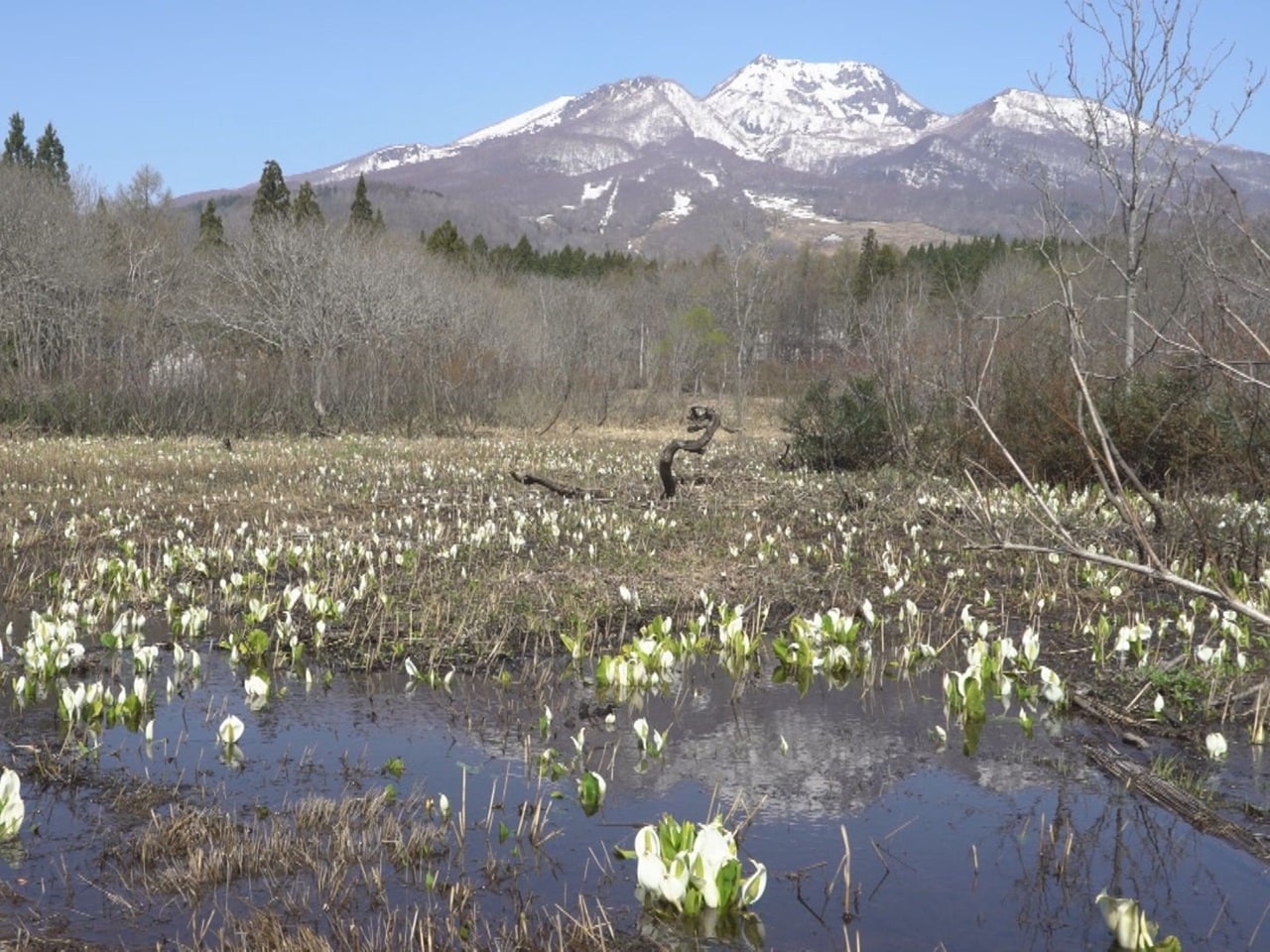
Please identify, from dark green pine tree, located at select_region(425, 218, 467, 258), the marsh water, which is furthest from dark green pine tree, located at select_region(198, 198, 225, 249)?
the marsh water

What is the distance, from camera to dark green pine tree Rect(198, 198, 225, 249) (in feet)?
171

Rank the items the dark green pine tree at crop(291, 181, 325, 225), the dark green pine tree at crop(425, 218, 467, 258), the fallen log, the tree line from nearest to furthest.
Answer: the tree line < the fallen log < the dark green pine tree at crop(291, 181, 325, 225) < the dark green pine tree at crop(425, 218, 467, 258)

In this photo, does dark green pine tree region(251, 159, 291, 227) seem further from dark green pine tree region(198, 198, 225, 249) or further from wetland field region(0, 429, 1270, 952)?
wetland field region(0, 429, 1270, 952)

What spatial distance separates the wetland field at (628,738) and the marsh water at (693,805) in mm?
17

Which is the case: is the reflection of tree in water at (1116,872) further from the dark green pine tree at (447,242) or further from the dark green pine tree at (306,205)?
the dark green pine tree at (447,242)

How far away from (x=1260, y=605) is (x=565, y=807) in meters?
5.12

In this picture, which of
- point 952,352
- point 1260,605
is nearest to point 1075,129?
point 952,352

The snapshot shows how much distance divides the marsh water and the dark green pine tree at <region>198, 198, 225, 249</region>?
160 feet

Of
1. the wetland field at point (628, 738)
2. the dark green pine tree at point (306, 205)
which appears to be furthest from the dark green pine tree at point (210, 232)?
the wetland field at point (628, 738)

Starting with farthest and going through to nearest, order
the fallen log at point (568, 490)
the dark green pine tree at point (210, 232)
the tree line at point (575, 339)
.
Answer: the dark green pine tree at point (210, 232)
the fallen log at point (568, 490)
the tree line at point (575, 339)

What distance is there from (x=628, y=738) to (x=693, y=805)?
837 mm

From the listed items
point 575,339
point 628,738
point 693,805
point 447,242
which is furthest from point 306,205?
A: point 693,805

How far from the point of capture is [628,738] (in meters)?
5.09

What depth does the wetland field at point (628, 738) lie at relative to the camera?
340 cm
